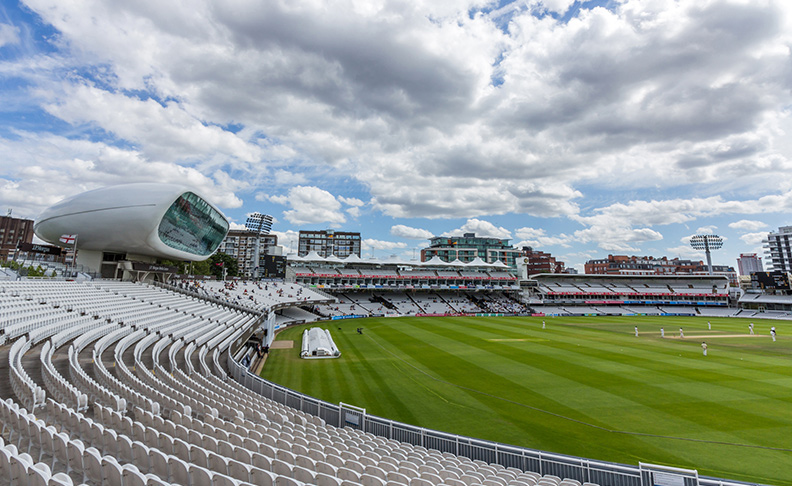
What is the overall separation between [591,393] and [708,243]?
10857cm

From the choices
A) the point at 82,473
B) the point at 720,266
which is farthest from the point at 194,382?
the point at 720,266

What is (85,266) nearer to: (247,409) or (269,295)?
(269,295)

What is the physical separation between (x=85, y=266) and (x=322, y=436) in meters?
52.7

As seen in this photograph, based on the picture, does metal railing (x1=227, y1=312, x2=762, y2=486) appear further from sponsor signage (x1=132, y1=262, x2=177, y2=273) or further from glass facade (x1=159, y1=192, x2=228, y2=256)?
sponsor signage (x1=132, y1=262, x2=177, y2=273)

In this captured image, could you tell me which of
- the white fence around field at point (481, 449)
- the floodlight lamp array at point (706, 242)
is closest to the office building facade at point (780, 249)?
the floodlight lamp array at point (706, 242)

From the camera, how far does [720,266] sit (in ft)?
619

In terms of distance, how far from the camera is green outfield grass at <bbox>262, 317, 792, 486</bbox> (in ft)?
42.0

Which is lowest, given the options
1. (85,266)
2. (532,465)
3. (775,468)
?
(775,468)

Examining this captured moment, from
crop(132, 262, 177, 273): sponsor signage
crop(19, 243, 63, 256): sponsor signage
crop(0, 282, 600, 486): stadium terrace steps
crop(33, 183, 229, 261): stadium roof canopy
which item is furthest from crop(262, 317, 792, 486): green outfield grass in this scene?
crop(19, 243, 63, 256): sponsor signage

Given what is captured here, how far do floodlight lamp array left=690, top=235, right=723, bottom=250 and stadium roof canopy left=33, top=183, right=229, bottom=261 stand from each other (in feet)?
390

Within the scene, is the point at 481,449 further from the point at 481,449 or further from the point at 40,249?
the point at 40,249

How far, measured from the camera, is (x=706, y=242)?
99.4 meters

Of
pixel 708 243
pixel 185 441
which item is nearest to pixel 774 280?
pixel 708 243

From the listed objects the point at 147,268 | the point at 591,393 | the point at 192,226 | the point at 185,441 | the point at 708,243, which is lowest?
the point at 591,393
